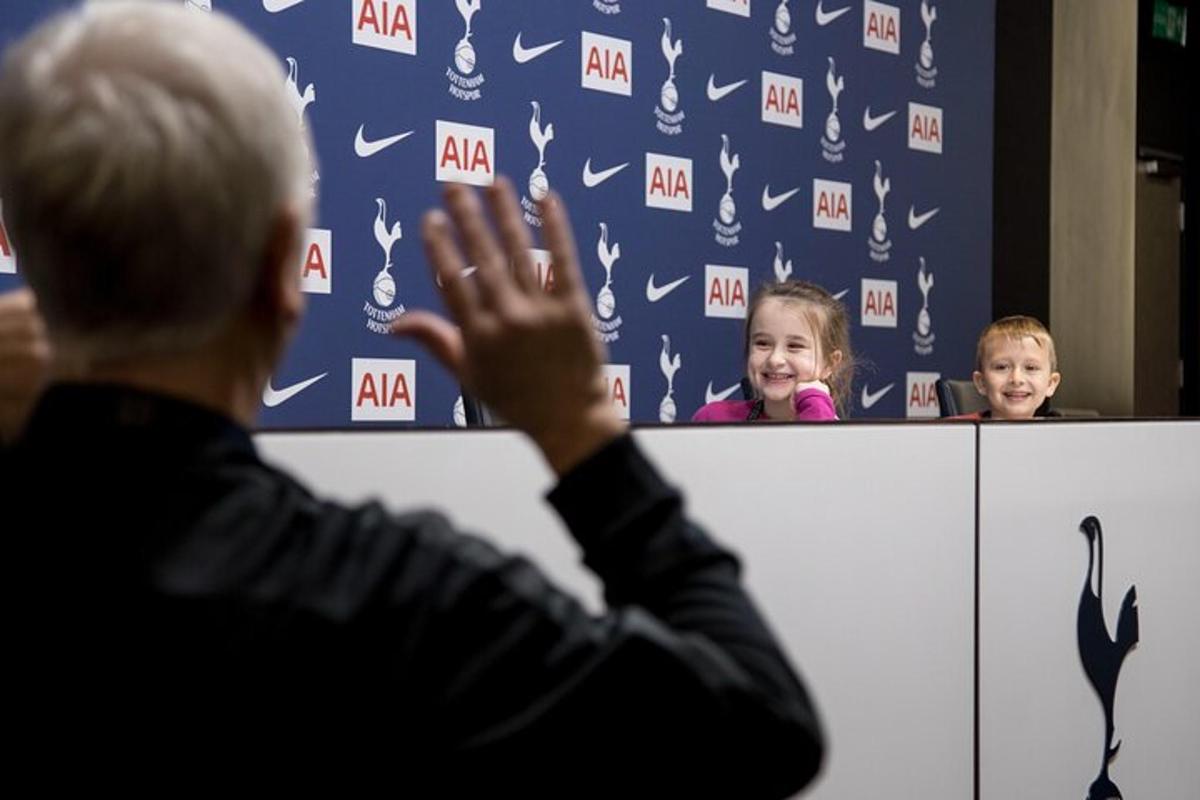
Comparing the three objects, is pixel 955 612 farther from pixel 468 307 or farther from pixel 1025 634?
pixel 468 307

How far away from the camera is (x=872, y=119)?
6.71 meters

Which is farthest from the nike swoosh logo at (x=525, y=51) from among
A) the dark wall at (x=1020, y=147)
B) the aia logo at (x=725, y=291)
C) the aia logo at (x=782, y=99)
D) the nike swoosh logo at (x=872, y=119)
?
the dark wall at (x=1020, y=147)

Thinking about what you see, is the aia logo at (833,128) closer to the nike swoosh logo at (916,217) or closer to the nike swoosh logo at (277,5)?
the nike swoosh logo at (916,217)

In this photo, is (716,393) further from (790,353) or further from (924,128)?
(924,128)

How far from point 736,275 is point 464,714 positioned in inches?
209

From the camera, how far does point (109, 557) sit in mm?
822

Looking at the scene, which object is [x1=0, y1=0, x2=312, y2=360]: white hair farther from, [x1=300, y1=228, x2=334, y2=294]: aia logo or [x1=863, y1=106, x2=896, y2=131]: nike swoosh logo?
[x1=863, y1=106, x2=896, y2=131]: nike swoosh logo

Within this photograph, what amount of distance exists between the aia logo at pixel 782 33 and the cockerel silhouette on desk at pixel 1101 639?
4093 millimetres

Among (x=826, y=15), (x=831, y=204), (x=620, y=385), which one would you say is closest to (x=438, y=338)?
(x=620, y=385)

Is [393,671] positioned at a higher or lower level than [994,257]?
lower

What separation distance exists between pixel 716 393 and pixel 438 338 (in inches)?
200

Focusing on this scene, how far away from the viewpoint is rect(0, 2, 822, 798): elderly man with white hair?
31.8 inches

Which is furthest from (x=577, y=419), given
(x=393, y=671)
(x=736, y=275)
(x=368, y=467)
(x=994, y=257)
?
(x=994, y=257)

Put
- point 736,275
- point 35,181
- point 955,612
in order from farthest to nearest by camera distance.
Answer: point 736,275 → point 955,612 → point 35,181
